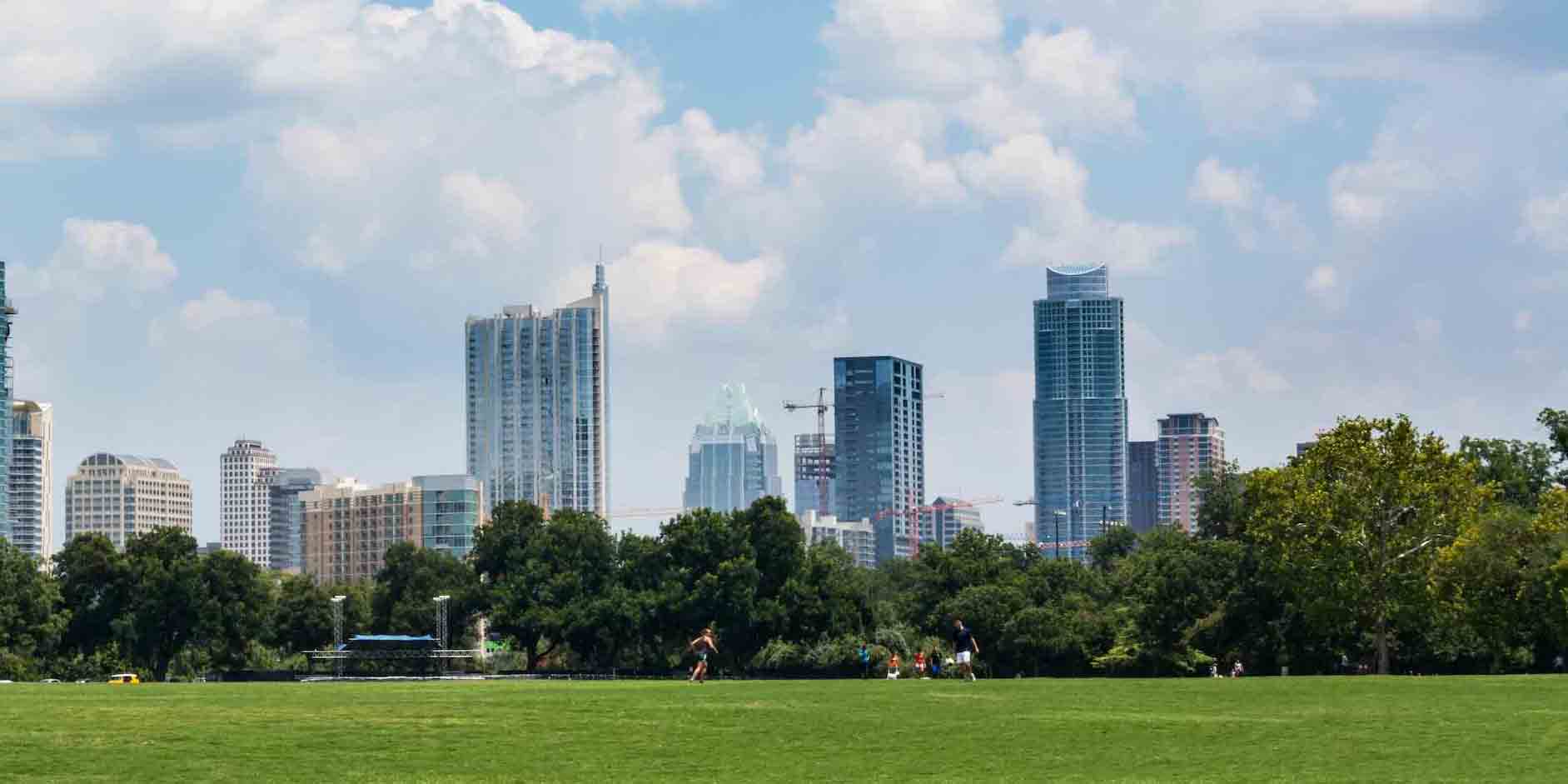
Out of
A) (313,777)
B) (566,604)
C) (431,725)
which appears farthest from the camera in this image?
(566,604)

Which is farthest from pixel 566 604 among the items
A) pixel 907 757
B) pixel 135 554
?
pixel 907 757

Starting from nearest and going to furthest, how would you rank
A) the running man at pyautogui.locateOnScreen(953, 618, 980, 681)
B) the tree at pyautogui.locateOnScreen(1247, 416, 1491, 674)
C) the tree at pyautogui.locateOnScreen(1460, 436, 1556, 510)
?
the running man at pyautogui.locateOnScreen(953, 618, 980, 681)
the tree at pyautogui.locateOnScreen(1247, 416, 1491, 674)
the tree at pyautogui.locateOnScreen(1460, 436, 1556, 510)

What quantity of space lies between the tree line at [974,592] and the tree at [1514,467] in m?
0.14

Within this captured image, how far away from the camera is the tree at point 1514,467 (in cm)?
10631

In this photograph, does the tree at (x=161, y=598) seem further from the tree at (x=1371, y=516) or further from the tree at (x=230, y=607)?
the tree at (x=1371, y=516)

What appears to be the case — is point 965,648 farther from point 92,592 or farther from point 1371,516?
point 92,592

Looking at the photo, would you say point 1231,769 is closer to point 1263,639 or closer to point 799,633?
point 1263,639

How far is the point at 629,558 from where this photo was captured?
129750mm

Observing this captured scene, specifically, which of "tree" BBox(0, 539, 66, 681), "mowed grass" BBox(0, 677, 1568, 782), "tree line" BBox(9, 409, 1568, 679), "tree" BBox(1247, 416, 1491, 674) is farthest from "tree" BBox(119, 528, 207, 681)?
"mowed grass" BBox(0, 677, 1568, 782)

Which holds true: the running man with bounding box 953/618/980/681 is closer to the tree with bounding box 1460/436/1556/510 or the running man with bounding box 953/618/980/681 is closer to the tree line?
the tree line

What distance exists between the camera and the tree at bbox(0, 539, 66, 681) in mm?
117125

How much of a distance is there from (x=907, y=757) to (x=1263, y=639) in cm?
6878

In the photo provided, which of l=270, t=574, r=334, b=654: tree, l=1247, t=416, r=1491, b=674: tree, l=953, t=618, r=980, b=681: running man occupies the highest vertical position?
l=1247, t=416, r=1491, b=674: tree

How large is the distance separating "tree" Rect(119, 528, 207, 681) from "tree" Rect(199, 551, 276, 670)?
2.58 feet
